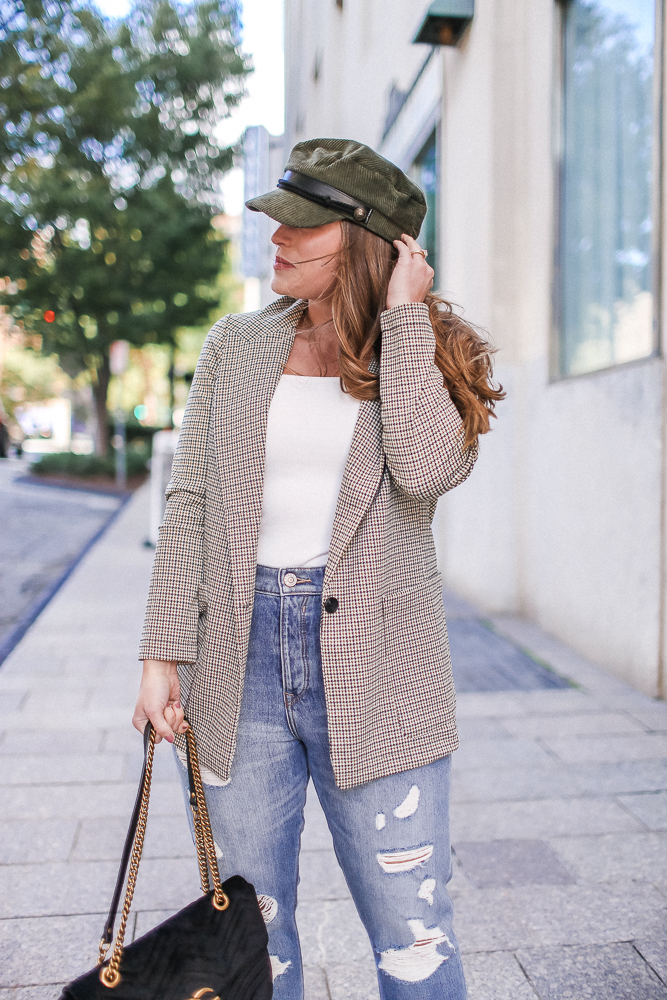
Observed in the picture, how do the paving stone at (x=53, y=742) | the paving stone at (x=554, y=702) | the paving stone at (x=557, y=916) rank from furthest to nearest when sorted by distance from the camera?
the paving stone at (x=554, y=702)
the paving stone at (x=53, y=742)
the paving stone at (x=557, y=916)

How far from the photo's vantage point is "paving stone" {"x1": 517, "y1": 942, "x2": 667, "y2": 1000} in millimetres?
2254

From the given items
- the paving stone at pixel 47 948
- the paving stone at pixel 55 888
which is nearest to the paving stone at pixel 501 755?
the paving stone at pixel 55 888

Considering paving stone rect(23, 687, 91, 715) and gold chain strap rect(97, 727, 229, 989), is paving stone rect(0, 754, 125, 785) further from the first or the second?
gold chain strap rect(97, 727, 229, 989)

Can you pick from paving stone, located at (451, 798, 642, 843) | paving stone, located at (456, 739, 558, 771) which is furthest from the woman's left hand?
paving stone, located at (456, 739, 558, 771)

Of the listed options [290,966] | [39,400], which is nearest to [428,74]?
[290,966]

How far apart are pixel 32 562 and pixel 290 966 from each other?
8.86 m

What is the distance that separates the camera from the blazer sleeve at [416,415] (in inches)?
59.7

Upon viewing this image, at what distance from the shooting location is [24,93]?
12.2m

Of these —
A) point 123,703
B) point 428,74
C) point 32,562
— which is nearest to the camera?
point 123,703

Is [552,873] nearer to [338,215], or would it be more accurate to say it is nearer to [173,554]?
[173,554]

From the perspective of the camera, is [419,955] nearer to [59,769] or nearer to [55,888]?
[55,888]

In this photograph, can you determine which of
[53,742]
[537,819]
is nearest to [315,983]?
[537,819]

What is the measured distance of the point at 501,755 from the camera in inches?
155

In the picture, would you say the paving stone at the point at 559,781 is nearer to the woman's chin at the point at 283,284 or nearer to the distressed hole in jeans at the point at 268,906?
the distressed hole in jeans at the point at 268,906
